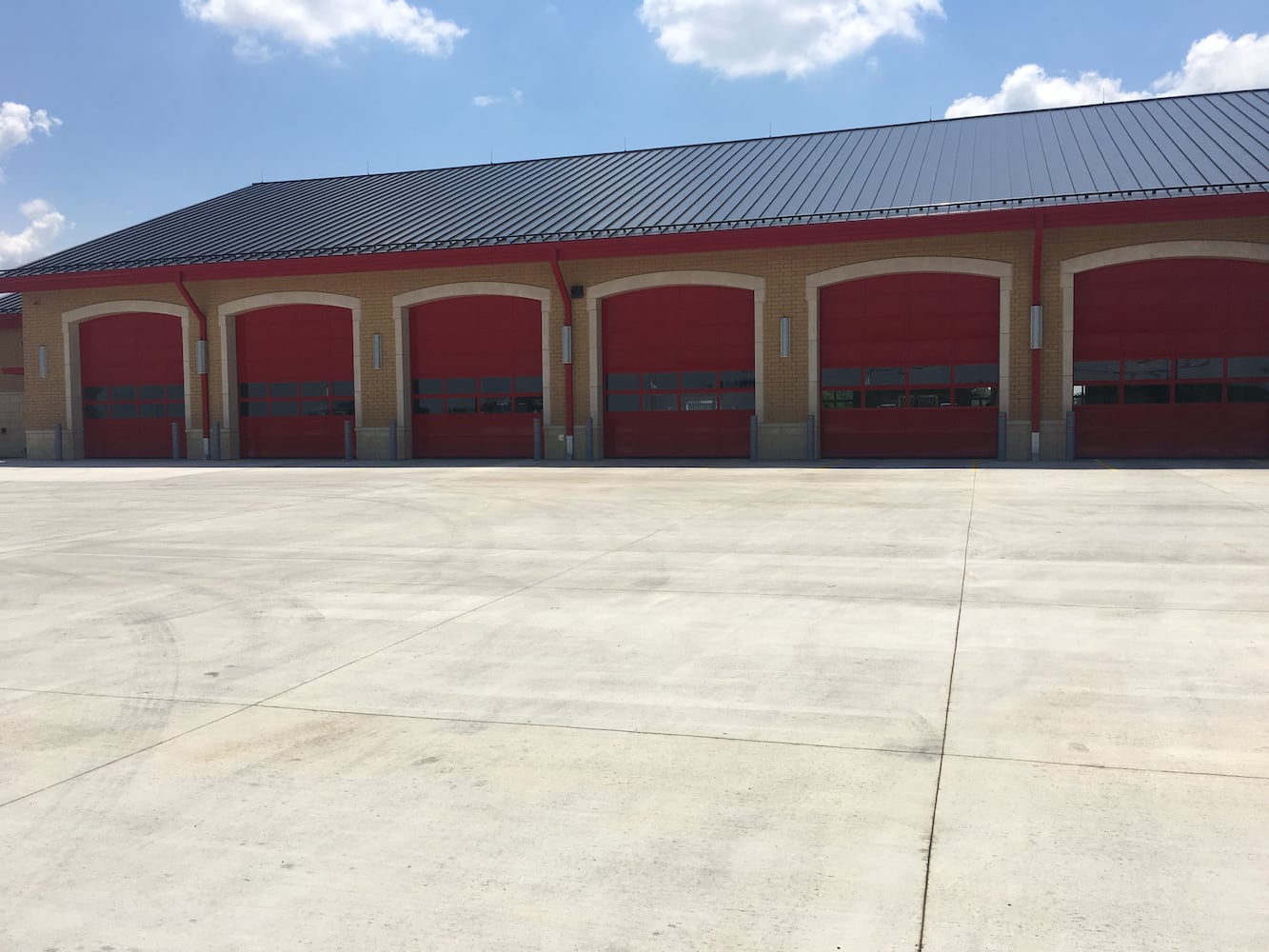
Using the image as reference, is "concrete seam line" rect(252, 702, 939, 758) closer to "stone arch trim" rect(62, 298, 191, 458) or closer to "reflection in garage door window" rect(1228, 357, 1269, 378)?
"reflection in garage door window" rect(1228, 357, 1269, 378)

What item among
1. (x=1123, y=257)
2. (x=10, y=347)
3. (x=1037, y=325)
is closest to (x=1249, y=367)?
(x=1123, y=257)

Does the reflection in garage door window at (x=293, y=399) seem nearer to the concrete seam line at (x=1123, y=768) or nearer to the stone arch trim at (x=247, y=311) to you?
the stone arch trim at (x=247, y=311)

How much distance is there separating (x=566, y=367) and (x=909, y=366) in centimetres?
879

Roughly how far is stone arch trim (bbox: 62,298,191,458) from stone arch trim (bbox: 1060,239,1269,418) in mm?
23805

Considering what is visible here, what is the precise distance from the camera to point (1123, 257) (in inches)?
888

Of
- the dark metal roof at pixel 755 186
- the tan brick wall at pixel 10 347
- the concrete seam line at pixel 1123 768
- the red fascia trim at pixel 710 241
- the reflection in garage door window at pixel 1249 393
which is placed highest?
the dark metal roof at pixel 755 186

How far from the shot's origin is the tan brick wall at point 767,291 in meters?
23.0

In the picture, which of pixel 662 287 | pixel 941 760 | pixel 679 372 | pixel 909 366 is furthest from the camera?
pixel 679 372

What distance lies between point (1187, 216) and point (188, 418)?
1065 inches

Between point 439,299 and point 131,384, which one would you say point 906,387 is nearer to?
point 439,299

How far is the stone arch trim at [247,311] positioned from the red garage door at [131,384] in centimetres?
181

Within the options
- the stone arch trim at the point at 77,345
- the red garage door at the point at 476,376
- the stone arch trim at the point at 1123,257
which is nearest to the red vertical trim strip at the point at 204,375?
the stone arch trim at the point at 77,345

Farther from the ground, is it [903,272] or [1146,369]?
[903,272]

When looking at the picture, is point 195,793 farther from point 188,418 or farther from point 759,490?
point 188,418
